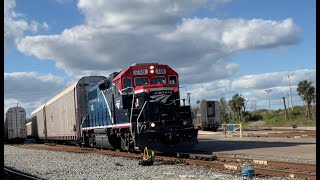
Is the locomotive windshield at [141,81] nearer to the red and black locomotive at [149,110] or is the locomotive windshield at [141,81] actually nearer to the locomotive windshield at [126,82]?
the red and black locomotive at [149,110]

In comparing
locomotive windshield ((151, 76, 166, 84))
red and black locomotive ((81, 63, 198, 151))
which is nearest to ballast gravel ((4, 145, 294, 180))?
red and black locomotive ((81, 63, 198, 151))

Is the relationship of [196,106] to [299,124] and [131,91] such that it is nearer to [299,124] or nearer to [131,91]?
[299,124]

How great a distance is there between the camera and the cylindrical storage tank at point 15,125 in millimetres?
45156

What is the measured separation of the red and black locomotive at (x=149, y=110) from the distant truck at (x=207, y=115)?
2922 centimetres

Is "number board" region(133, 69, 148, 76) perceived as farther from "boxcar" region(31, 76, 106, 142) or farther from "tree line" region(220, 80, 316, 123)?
"tree line" region(220, 80, 316, 123)

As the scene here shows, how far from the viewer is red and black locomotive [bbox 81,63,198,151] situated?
53.8 feet

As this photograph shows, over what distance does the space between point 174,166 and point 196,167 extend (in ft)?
2.81

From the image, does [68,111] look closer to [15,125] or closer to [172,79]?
[172,79]

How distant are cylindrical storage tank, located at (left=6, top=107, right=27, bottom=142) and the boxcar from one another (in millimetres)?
7812

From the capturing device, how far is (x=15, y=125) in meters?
45.3

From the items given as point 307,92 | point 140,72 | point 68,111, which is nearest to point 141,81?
point 140,72

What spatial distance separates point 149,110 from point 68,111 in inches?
491

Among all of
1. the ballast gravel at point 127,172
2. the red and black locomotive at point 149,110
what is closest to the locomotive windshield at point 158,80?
the red and black locomotive at point 149,110
